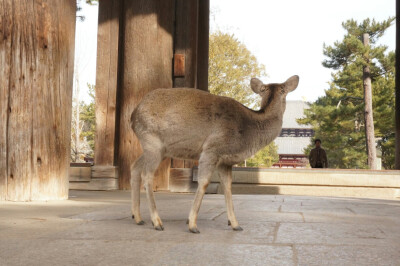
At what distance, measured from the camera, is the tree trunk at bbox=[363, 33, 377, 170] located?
26062 millimetres

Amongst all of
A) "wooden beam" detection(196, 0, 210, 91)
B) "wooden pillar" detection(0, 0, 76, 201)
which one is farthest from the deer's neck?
"wooden beam" detection(196, 0, 210, 91)

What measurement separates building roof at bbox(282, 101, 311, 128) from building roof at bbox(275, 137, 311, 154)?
113 inches

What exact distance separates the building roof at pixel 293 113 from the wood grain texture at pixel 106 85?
47.4 m

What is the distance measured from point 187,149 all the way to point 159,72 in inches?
182

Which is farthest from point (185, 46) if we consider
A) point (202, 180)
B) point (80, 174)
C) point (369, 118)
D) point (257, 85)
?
point (369, 118)

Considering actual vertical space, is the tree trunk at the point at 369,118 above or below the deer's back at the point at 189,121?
above

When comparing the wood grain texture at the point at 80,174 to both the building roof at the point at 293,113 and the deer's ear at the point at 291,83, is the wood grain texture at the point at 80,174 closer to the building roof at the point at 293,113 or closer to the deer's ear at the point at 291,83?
the deer's ear at the point at 291,83

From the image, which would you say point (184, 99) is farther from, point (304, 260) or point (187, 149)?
point (304, 260)

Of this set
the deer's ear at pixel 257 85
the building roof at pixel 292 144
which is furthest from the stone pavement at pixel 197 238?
the building roof at pixel 292 144

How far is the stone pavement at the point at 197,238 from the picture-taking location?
253cm

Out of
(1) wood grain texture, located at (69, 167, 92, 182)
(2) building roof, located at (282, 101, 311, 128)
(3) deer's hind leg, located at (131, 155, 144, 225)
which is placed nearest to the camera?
(3) deer's hind leg, located at (131, 155, 144, 225)

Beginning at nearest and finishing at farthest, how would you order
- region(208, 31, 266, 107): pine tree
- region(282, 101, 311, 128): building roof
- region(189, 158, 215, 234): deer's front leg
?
region(189, 158, 215, 234): deer's front leg, region(208, 31, 266, 107): pine tree, region(282, 101, 311, 128): building roof

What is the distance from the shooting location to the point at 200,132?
12.1ft

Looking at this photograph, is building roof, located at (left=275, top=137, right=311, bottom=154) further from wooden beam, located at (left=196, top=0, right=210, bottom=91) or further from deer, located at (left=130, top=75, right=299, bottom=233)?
deer, located at (left=130, top=75, right=299, bottom=233)
